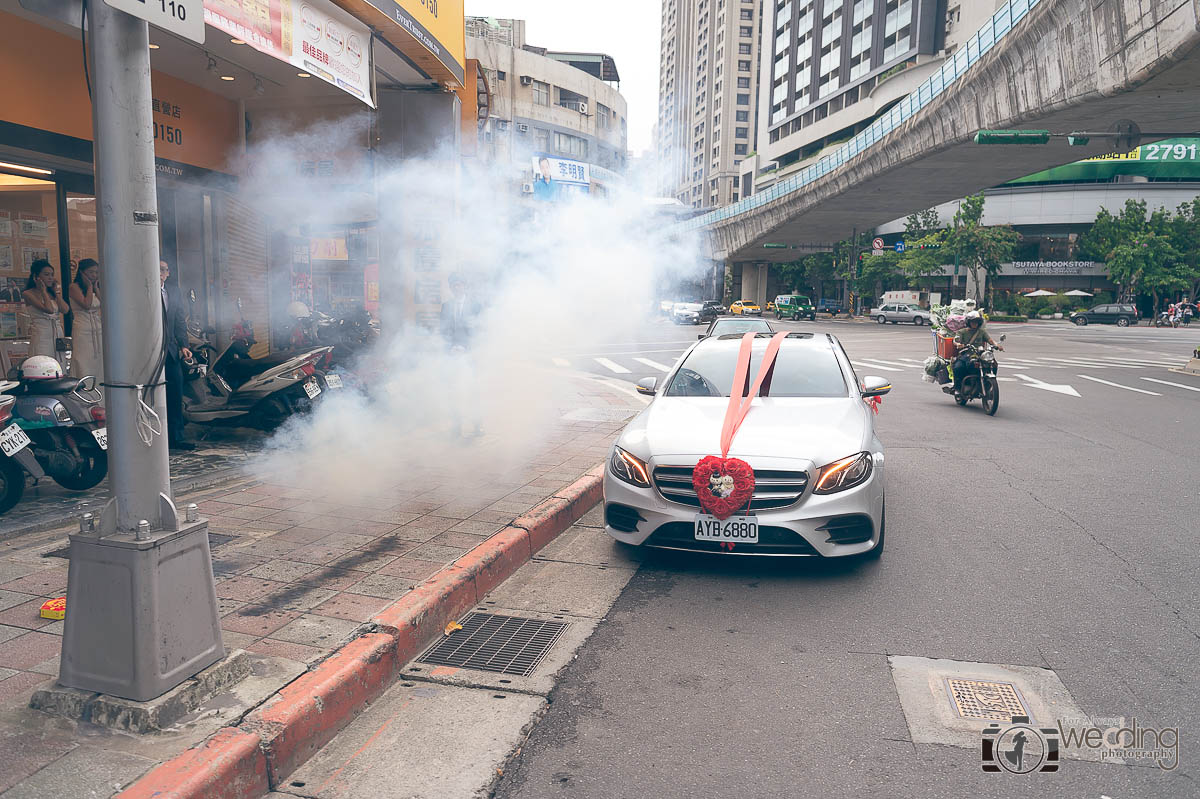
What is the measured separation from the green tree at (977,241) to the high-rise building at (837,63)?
12467 mm

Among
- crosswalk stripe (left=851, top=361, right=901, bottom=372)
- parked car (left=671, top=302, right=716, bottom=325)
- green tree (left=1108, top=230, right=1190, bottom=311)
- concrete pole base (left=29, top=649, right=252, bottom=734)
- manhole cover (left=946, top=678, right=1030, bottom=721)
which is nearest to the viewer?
concrete pole base (left=29, top=649, right=252, bottom=734)

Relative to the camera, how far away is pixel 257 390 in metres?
8.07

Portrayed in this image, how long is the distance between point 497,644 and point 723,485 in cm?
154

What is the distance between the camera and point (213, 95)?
10.1m

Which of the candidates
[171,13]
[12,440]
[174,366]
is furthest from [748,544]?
[174,366]

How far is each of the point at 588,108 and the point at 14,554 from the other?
57602 millimetres

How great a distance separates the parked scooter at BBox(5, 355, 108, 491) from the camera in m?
5.79

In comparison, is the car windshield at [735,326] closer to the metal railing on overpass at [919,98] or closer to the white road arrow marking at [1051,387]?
the white road arrow marking at [1051,387]

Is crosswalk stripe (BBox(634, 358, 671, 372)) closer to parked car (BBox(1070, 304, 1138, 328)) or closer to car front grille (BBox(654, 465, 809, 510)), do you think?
car front grille (BBox(654, 465, 809, 510))

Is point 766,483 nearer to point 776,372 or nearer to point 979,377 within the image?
point 776,372

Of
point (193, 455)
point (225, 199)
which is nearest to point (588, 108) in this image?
point (225, 199)

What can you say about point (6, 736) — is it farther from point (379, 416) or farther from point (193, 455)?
point (379, 416)

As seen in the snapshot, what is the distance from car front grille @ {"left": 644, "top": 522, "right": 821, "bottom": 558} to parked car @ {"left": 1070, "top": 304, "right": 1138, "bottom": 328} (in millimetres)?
51399

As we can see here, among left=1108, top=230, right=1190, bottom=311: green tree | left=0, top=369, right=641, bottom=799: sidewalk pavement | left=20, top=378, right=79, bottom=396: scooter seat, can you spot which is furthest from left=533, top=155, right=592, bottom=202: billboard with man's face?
left=1108, top=230, right=1190, bottom=311: green tree
